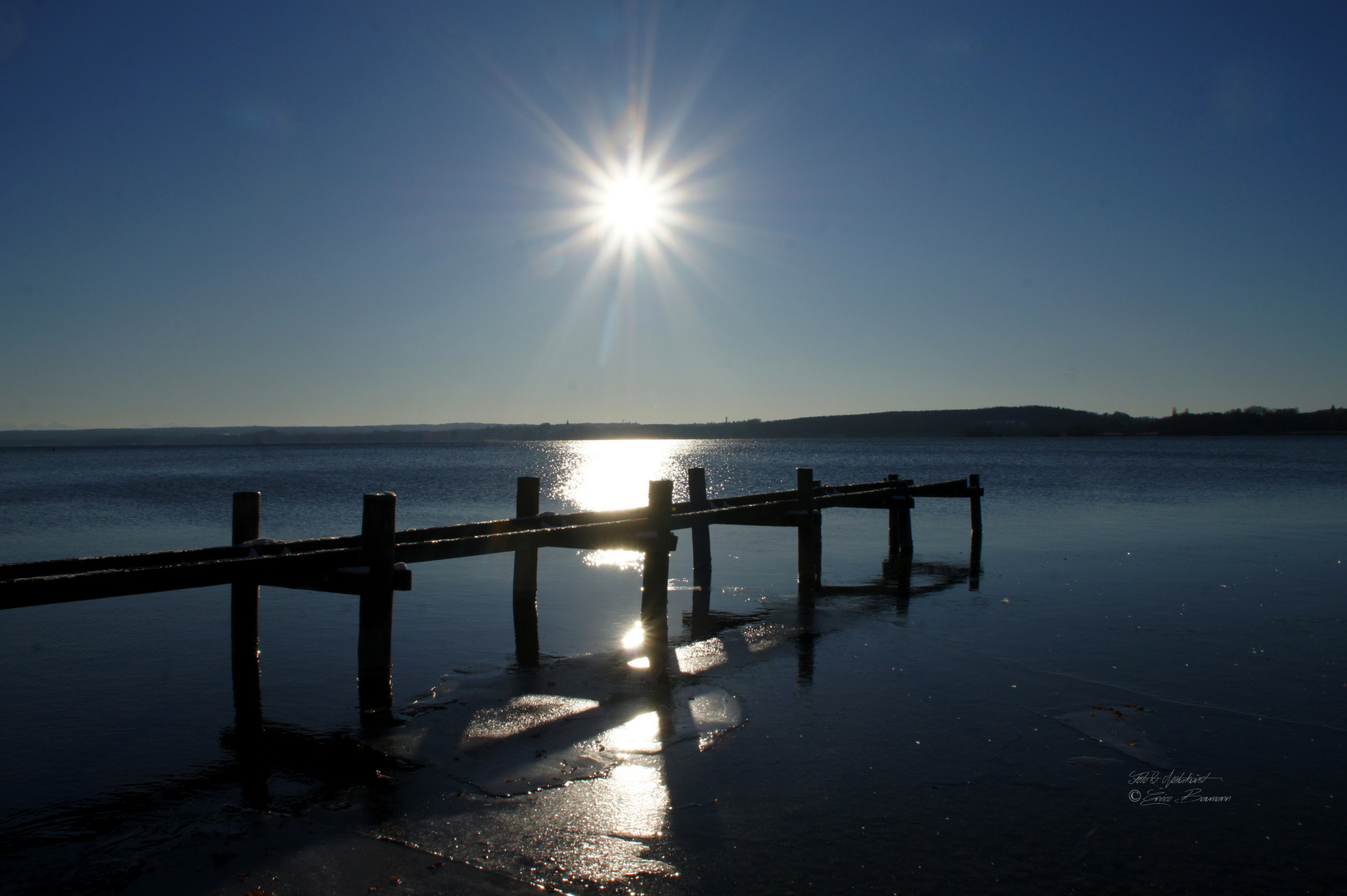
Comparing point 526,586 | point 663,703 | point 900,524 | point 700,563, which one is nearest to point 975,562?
point 900,524

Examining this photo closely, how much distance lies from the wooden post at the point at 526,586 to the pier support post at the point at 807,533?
5.07m

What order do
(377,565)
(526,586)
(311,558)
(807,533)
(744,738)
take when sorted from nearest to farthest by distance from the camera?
(744,738)
(311,558)
(377,565)
(526,586)
(807,533)

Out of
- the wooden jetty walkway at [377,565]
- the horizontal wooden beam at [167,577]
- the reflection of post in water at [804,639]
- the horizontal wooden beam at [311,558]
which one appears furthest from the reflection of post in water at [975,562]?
the horizontal wooden beam at [167,577]

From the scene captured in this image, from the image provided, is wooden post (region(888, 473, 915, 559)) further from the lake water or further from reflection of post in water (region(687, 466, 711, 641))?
reflection of post in water (region(687, 466, 711, 641))

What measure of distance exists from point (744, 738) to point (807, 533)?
29.4 feet

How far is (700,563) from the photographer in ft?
54.1

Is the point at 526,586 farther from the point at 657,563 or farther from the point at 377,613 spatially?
the point at 377,613

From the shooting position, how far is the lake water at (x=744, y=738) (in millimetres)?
5293

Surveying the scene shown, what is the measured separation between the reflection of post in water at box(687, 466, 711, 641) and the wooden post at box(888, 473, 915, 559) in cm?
546

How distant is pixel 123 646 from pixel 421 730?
6.57 metres

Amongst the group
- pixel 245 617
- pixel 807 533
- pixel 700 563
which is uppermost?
pixel 807 533

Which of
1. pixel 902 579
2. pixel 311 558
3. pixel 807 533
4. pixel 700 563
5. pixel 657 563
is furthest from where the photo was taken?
pixel 902 579

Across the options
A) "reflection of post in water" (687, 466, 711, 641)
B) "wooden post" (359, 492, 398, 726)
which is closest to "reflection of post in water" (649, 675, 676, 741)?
"wooden post" (359, 492, 398, 726)

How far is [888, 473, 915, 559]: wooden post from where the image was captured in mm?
19641
